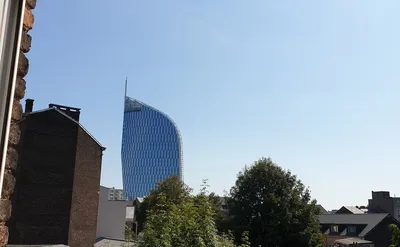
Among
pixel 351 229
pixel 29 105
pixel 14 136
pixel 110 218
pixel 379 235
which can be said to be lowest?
pixel 379 235

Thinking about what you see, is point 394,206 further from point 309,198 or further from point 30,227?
point 30,227

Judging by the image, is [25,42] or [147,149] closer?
[25,42]

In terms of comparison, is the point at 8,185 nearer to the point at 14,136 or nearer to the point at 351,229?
the point at 14,136

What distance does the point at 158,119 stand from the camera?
118m

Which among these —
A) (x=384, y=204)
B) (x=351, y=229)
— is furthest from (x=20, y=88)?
(x=384, y=204)

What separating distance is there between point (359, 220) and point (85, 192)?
1427 inches

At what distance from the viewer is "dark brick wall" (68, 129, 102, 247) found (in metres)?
29.2

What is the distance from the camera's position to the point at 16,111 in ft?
5.98

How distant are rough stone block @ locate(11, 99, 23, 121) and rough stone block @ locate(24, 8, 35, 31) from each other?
35 centimetres

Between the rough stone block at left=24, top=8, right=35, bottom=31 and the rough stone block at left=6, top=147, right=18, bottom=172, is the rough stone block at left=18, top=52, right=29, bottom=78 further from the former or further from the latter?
the rough stone block at left=6, top=147, right=18, bottom=172

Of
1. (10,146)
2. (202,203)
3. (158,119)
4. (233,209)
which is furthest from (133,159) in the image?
(10,146)

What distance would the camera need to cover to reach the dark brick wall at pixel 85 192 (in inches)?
1148

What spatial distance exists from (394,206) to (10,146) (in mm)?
77394

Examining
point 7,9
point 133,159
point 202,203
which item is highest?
point 133,159
